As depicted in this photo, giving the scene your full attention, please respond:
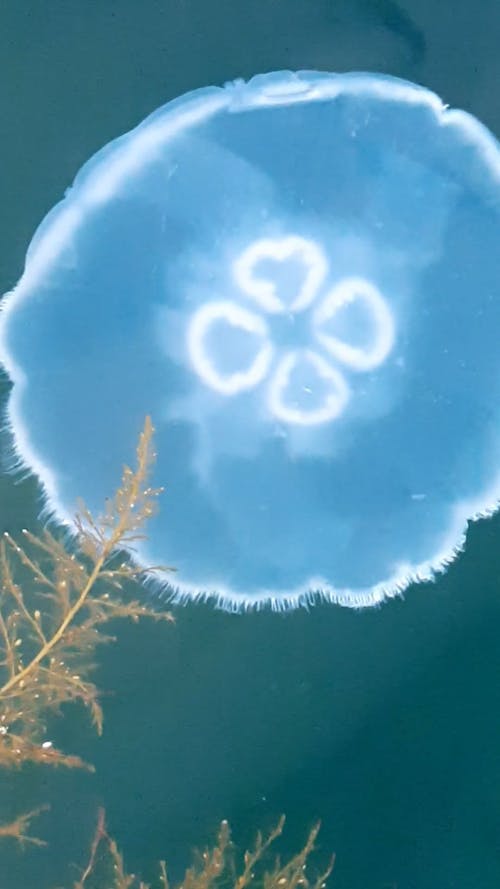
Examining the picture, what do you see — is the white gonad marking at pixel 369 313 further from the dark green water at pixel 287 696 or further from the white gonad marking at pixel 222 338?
the dark green water at pixel 287 696

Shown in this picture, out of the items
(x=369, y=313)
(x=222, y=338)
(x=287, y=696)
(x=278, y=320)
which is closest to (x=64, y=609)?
(x=287, y=696)

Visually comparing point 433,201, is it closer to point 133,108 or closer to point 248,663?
point 133,108

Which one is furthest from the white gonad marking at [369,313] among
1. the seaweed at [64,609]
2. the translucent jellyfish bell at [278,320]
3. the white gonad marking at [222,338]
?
the seaweed at [64,609]

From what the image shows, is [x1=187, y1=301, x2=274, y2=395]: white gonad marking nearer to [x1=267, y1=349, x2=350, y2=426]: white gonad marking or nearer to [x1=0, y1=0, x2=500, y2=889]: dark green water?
[x1=267, y1=349, x2=350, y2=426]: white gonad marking

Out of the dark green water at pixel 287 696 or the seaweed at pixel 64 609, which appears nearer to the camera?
the seaweed at pixel 64 609

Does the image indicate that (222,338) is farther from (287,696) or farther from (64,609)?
(287,696)

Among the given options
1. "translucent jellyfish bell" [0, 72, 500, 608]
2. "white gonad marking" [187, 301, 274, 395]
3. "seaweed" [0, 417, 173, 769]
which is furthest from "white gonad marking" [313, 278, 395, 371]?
"seaweed" [0, 417, 173, 769]

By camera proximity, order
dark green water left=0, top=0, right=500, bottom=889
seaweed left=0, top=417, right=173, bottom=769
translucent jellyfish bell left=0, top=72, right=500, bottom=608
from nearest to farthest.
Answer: seaweed left=0, top=417, right=173, bottom=769 → translucent jellyfish bell left=0, top=72, right=500, bottom=608 → dark green water left=0, top=0, right=500, bottom=889
